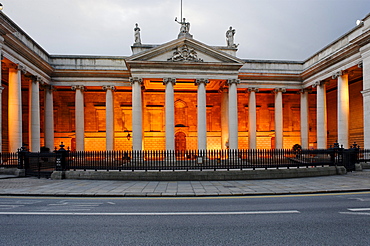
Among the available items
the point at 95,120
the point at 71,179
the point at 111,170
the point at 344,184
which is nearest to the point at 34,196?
the point at 71,179

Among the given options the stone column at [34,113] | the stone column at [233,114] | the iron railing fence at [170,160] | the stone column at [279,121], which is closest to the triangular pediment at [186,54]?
the stone column at [233,114]

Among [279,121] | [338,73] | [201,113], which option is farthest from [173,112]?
[338,73]

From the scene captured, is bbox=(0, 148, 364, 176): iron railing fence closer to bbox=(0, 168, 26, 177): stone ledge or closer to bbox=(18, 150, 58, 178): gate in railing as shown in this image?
bbox=(18, 150, 58, 178): gate in railing

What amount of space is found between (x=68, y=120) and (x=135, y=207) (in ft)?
102

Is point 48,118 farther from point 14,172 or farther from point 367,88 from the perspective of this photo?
point 367,88

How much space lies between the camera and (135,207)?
853 centimetres

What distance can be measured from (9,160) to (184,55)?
1798cm

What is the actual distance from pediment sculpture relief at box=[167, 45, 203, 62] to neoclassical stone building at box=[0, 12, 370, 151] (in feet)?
0.34

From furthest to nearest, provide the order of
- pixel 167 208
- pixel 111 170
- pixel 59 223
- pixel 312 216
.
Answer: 1. pixel 111 170
2. pixel 167 208
3. pixel 312 216
4. pixel 59 223

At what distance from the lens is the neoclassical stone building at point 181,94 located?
24.1 meters

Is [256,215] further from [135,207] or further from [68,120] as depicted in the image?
[68,120]

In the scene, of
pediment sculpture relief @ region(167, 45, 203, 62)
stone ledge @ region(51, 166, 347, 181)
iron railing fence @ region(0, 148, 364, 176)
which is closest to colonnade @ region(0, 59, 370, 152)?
pediment sculpture relief @ region(167, 45, 203, 62)

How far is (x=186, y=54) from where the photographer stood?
27.4m

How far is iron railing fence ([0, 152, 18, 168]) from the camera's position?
1769 centimetres
